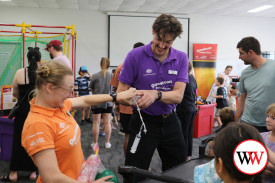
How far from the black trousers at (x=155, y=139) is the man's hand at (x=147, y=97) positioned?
7.8 inches

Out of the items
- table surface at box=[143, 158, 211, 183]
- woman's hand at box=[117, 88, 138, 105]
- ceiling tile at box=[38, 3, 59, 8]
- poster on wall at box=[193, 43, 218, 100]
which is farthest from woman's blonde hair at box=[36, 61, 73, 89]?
poster on wall at box=[193, 43, 218, 100]

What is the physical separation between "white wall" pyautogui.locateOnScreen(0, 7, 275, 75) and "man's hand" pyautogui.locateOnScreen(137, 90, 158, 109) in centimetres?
701

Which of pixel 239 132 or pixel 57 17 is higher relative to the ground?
pixel 57 17

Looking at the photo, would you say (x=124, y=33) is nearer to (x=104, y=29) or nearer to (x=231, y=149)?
(x=104, y=29)

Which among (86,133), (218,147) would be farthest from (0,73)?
(218,147)

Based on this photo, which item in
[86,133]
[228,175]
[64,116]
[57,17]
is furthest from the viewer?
[57,17]

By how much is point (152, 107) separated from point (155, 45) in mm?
432

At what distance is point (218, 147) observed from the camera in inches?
34.8

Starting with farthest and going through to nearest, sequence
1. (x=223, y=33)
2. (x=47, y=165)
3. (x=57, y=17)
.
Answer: (x=223, y=33), (x=57, y=17), (x=47, y=165)

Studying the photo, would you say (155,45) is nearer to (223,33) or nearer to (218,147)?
(218,147)

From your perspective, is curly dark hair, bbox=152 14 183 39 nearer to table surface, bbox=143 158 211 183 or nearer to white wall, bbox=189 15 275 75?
table surface, bbox=143 158 211 183

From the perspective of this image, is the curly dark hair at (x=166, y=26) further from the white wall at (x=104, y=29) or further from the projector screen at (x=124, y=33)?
the white wall at (x=104, y=29)

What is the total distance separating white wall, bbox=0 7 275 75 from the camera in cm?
802

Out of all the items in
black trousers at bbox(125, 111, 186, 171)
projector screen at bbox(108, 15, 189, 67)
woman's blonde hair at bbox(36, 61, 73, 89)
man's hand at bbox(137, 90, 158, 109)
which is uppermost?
projector screen at bbox(108, 15, 189, 67)
